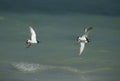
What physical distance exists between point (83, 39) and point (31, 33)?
119 inches

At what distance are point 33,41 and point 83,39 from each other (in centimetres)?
289

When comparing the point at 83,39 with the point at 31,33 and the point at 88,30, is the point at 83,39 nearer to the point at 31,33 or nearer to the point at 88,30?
the point at 88,30

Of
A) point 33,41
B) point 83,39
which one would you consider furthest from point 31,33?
point 83,39

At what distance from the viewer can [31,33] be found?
68.4 feet

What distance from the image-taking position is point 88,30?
1959 cm

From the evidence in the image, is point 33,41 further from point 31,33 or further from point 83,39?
point 83,39

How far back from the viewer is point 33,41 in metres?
20.8

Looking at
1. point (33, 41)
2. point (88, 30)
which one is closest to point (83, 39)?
point (88, 30)

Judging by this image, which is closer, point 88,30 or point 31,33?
point 88,30

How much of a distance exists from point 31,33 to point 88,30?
345cm

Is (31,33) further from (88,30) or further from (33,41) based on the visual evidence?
(88,30)

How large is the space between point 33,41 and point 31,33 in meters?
0.48
